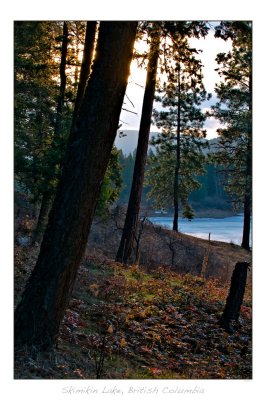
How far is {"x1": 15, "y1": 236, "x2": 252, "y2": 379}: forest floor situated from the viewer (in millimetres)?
5934

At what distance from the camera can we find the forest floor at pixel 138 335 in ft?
19.5

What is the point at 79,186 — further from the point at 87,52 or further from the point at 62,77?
the point at 62,77

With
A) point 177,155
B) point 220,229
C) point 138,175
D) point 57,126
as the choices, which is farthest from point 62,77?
point 177,155

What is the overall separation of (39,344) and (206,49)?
5.77 metres

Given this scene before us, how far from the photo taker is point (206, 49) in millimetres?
8445

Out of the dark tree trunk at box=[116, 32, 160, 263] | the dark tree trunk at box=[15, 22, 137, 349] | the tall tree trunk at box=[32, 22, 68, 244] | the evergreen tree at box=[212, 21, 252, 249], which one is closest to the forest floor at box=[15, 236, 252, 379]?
the dark tree trunk at box=[15, 22, 137, 349]

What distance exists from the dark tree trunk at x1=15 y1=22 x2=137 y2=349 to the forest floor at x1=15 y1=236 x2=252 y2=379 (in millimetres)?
564

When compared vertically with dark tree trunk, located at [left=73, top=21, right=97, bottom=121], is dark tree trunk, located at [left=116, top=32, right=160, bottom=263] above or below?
below

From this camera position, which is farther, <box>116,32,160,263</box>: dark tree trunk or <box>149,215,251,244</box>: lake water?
<box>149,215,251,244</box>: lake water

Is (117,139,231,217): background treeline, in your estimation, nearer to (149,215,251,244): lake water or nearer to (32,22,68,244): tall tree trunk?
(149,215,251,244): lake water

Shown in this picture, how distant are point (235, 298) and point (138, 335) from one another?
98.2 inches
